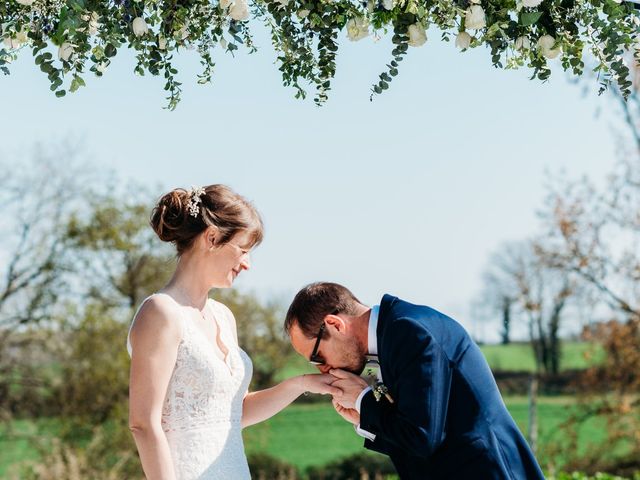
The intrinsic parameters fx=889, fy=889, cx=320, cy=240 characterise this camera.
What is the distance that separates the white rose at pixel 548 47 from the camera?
9.94 ft

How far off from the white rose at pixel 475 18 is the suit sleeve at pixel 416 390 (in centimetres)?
100

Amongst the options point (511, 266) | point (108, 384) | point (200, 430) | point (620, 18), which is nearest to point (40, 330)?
point (108, 384)

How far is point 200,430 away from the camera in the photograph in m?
3.06

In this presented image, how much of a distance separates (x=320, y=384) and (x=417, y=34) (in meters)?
1.21

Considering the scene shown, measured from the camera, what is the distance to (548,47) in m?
3.05

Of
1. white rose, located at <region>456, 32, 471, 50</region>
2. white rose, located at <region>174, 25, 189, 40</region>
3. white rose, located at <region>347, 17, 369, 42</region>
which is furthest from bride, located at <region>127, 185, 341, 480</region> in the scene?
white rose, located at <region>456, 32, 471, 50</region>

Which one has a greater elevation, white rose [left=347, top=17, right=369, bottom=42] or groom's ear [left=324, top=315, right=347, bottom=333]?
white rose [left=347, top=17, right=369, bottom=42]

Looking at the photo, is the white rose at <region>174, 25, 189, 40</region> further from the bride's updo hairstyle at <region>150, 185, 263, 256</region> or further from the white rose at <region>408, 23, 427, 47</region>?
the white rose at <region>408, 23, 427, 47</region>

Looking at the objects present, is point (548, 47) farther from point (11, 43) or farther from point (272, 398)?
point (11, 43)

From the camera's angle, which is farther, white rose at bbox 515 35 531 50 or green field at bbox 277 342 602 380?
green field at bbox 277 342 602 380

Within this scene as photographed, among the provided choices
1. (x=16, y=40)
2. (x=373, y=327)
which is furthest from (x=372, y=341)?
(x=16, y=40)

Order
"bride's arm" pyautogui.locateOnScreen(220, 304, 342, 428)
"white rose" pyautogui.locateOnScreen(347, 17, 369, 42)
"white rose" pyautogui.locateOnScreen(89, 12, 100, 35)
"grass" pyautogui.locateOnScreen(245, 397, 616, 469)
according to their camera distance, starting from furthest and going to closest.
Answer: "grass" pyautogui.locateOnScreen(245, 397, 616, 469)
"bride's arm" pyautogui.locateOnScreen(220, 304, 342, 428)
"white rose" pyautogui.locateOnScreen(347, 17, 369, 42)
"white rose" pyautogui.locateOnScreen(89, 12, 100, 35)

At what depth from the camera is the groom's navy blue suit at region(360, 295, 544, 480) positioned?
260cm

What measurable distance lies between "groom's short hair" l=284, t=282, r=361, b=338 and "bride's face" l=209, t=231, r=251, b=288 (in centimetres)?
26
